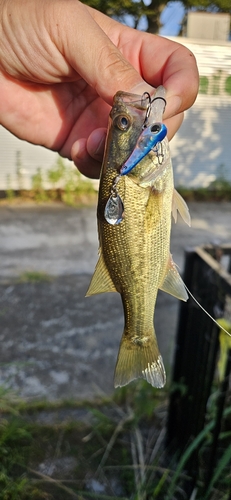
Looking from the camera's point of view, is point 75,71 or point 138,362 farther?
point 75,71

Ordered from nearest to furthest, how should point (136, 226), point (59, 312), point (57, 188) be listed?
point (136, 226) < point (59, 312) < point (57, 188)

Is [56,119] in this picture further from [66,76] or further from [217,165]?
[217,165]

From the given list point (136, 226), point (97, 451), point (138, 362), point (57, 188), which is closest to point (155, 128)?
point (136, 226)

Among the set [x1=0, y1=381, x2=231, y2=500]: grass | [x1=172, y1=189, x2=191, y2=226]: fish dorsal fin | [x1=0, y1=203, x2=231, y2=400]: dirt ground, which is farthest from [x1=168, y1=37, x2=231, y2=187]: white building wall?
[x1=172, y1=189, x2=191, y2=226]: fish dorsal fin

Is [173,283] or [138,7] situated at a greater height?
[138,7]

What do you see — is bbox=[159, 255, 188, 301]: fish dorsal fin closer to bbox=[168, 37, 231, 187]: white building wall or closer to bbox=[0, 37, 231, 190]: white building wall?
bbox=[0, 37, 231, 190]: white building wall

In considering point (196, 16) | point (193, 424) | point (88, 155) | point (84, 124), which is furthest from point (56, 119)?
point (196, 16)

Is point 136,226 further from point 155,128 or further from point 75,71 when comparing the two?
point 75,71
